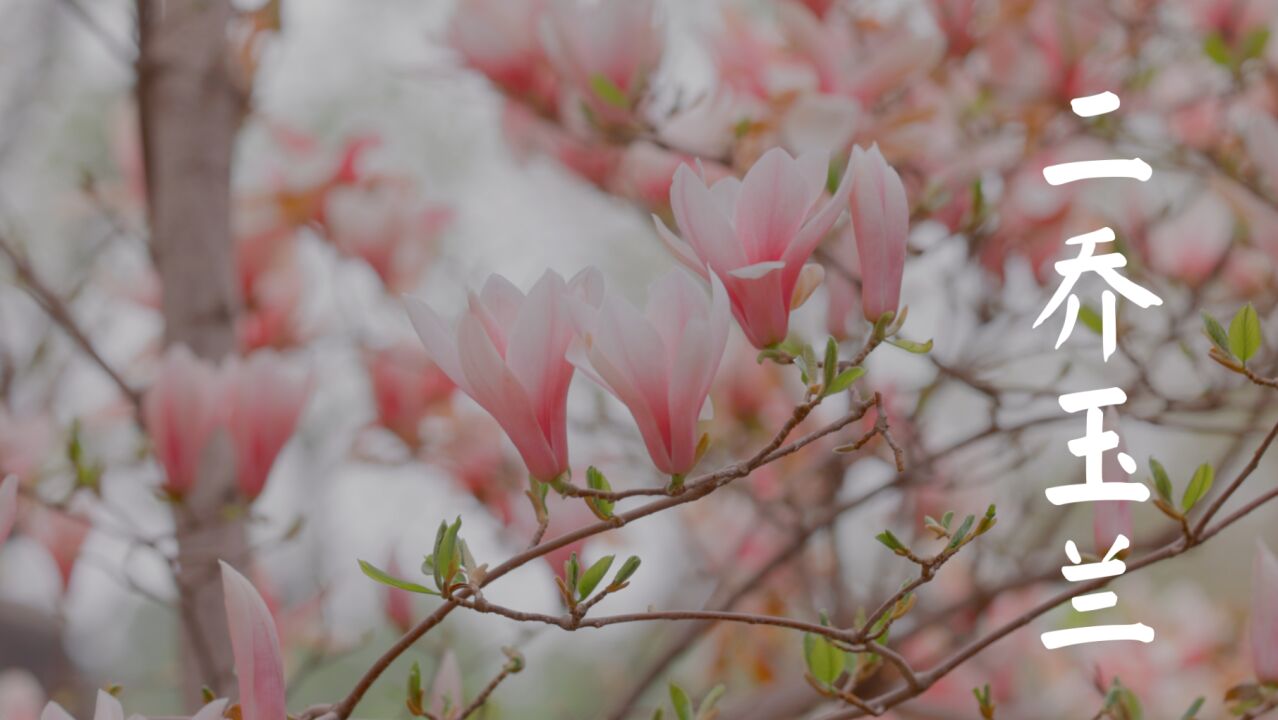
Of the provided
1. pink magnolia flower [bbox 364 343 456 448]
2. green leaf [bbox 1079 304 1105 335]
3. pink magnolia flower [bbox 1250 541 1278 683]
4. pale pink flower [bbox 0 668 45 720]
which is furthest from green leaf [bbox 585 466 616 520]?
pink magnolia flower [bbox 364 343 456 448]

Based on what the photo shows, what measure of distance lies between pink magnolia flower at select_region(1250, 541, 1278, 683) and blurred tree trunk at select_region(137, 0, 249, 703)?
0.72m

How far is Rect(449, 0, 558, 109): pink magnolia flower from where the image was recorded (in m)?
1.10

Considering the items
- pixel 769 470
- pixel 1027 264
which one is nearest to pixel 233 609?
pixel 1027 264

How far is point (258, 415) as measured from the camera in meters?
0.88

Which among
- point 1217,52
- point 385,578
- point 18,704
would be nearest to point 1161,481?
point 385,578

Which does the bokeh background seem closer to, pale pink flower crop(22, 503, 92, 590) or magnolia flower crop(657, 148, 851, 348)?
pale pink flower crop(22, 503, 92, 590)

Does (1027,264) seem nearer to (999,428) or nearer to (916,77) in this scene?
(916,77)

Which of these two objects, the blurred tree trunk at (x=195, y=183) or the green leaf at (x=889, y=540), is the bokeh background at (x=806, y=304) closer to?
the blurred tree trunk at (x=195, y=183)

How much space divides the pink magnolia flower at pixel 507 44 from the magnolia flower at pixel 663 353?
25.3 inches

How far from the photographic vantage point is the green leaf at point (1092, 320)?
2.88 ft

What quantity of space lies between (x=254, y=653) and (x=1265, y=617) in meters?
0.53

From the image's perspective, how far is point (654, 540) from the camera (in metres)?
1.79

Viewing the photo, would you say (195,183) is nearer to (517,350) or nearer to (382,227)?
(382,227)

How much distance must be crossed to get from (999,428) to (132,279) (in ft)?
2.88
